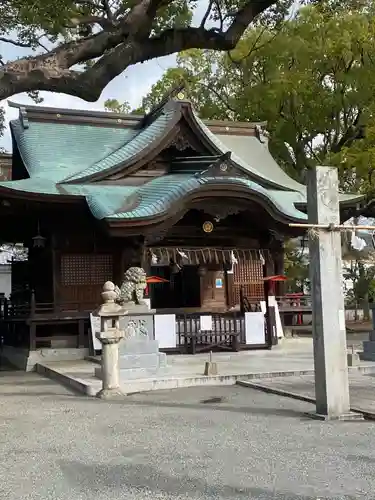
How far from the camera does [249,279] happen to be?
1791 cm

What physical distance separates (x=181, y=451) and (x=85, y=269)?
1021cm

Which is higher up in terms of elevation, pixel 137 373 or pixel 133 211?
pixel 133 211

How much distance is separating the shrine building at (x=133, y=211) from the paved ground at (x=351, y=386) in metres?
5.13

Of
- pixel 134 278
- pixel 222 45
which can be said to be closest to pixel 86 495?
pixel 222 45

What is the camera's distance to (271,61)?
25078mm

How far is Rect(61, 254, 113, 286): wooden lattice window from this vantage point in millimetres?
15930

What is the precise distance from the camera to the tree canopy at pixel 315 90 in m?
23.1

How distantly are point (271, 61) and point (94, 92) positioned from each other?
1918 centimetres

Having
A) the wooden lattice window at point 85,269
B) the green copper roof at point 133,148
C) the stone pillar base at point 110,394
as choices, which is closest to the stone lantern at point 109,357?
the stone pillar base at point 110,394

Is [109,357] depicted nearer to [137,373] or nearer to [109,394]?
[109,394]

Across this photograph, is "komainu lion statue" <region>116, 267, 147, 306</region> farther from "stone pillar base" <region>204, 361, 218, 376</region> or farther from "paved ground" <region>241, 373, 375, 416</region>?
"paved ground" <region>241, 373, 375, 416</region>

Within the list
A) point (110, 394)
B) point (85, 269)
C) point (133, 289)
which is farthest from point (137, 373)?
point (85, 269)

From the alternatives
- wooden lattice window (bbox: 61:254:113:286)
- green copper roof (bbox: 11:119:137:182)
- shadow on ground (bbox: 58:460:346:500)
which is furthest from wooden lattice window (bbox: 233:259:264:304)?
shadow on ground (bbox: 58:460:346:500)

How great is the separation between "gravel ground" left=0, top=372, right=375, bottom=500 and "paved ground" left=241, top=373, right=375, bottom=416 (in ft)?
2.19
